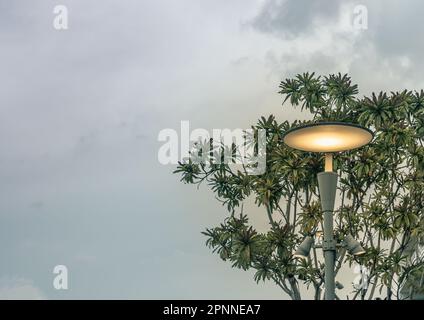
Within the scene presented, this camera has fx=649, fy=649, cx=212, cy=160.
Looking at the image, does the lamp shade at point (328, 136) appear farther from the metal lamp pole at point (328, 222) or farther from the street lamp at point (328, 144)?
the metal lamp pole at point (328, 222)

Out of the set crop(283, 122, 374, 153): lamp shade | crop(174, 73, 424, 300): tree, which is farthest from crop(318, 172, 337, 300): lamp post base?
crop(174, 73, 424, 300): tree

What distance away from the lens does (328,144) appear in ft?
26.1

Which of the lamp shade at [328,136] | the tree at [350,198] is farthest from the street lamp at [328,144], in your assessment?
the tree at [350,198]

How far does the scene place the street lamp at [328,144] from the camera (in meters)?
7.68

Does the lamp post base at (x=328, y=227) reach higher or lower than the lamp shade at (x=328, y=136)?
lower

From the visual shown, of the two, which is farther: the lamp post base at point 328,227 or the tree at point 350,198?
the tree at point 350,198

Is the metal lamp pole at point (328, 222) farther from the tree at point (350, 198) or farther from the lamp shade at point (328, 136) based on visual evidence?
the tree at point (350, 198)

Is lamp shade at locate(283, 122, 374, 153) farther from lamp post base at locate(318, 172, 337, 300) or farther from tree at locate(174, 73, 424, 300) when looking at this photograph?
tree at locate(174, 73, 424, 300)

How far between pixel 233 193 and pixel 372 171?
3.84 metres

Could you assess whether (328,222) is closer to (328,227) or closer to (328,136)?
(328,227)
